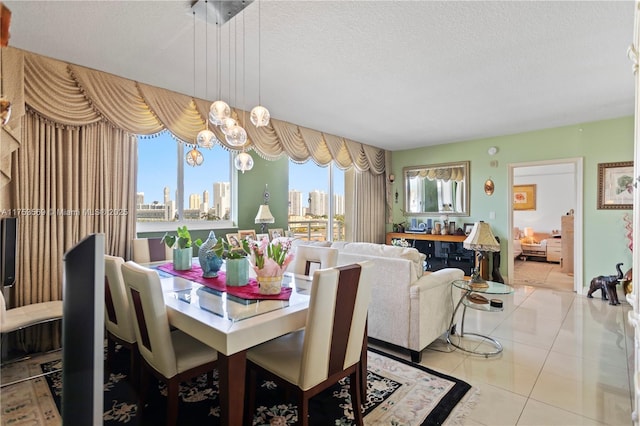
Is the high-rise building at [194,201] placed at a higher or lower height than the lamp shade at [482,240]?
higher

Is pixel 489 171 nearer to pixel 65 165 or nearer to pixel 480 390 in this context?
pixel 480 390

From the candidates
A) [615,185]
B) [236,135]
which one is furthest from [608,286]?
[236,135]

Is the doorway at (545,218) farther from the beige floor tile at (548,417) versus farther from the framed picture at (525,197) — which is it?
the beige floor tile at (548,417)

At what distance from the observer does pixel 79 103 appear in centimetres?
293

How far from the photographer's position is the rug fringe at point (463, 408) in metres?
1.89

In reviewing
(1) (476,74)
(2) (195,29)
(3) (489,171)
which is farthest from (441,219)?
(2) (195,29)

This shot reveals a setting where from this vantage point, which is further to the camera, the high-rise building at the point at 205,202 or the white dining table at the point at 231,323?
the high-rise building at the point at 205,202

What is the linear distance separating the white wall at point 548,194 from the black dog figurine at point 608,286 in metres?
3.86

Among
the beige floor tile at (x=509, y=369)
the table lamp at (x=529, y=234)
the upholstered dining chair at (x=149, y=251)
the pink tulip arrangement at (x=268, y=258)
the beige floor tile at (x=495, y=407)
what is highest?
the pink tulip arrangement at (x=268, y=258)

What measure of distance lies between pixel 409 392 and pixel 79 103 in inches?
143

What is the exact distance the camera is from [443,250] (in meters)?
5.88

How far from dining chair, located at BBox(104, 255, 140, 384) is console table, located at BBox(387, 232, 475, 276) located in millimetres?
4774

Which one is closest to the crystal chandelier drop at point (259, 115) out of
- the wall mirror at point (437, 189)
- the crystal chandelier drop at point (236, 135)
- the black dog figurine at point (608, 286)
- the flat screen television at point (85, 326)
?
the crystal chandelier drop at point (236, 135)

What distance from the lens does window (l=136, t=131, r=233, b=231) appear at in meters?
3.77
